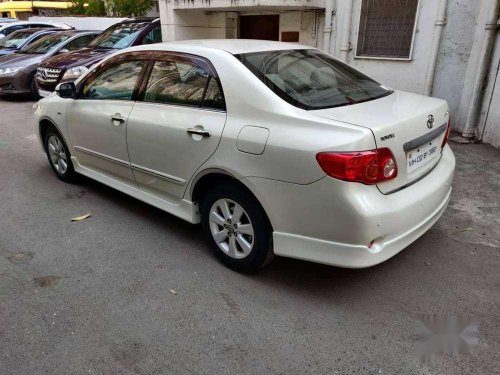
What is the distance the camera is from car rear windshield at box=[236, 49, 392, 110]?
2924 mm

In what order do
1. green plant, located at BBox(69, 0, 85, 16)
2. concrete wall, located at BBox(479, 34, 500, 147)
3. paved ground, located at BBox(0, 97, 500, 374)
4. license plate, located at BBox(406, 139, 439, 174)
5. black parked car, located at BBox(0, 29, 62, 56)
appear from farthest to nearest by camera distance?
green plant, located at BBox(69, 0, 85, 16) → black parked car, located at BBox(0, 29, 62, 56) → concrete wall, located at BBox(479, 34, 500, 147) → license plate, located at BBox(406, 139, 439, 174) → paved ground, located at BBox(0, 97, 500, 374)

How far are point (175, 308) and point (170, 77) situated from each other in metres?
1.86

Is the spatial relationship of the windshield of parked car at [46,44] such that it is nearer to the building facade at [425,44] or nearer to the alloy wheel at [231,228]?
the building facade at [425,44]

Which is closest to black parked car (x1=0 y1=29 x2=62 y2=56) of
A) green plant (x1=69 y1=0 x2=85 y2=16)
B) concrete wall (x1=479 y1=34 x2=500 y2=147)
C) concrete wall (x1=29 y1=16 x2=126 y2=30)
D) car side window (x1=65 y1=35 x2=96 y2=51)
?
car side window (x1=65 y1=35 x2=96 y2=51)

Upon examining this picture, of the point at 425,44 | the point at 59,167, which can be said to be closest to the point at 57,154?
the point at 59,167

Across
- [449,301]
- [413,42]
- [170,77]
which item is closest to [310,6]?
[413,42]

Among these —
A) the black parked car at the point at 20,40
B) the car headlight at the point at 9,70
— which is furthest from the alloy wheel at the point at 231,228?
the black parked car at the point at 20,40

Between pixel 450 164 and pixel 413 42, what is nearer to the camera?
pixel 450 164

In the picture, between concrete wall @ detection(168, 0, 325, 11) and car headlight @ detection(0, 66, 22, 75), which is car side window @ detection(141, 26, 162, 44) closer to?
concrete wall @ detection(168, 0, 325, 11)

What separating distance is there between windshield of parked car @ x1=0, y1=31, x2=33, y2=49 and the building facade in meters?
7.19

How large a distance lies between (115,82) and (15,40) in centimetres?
1121

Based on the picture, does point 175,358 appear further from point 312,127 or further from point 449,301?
point 449,301

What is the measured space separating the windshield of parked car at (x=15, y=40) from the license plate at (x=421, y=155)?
1300 cm

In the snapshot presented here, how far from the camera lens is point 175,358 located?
7.86ft
